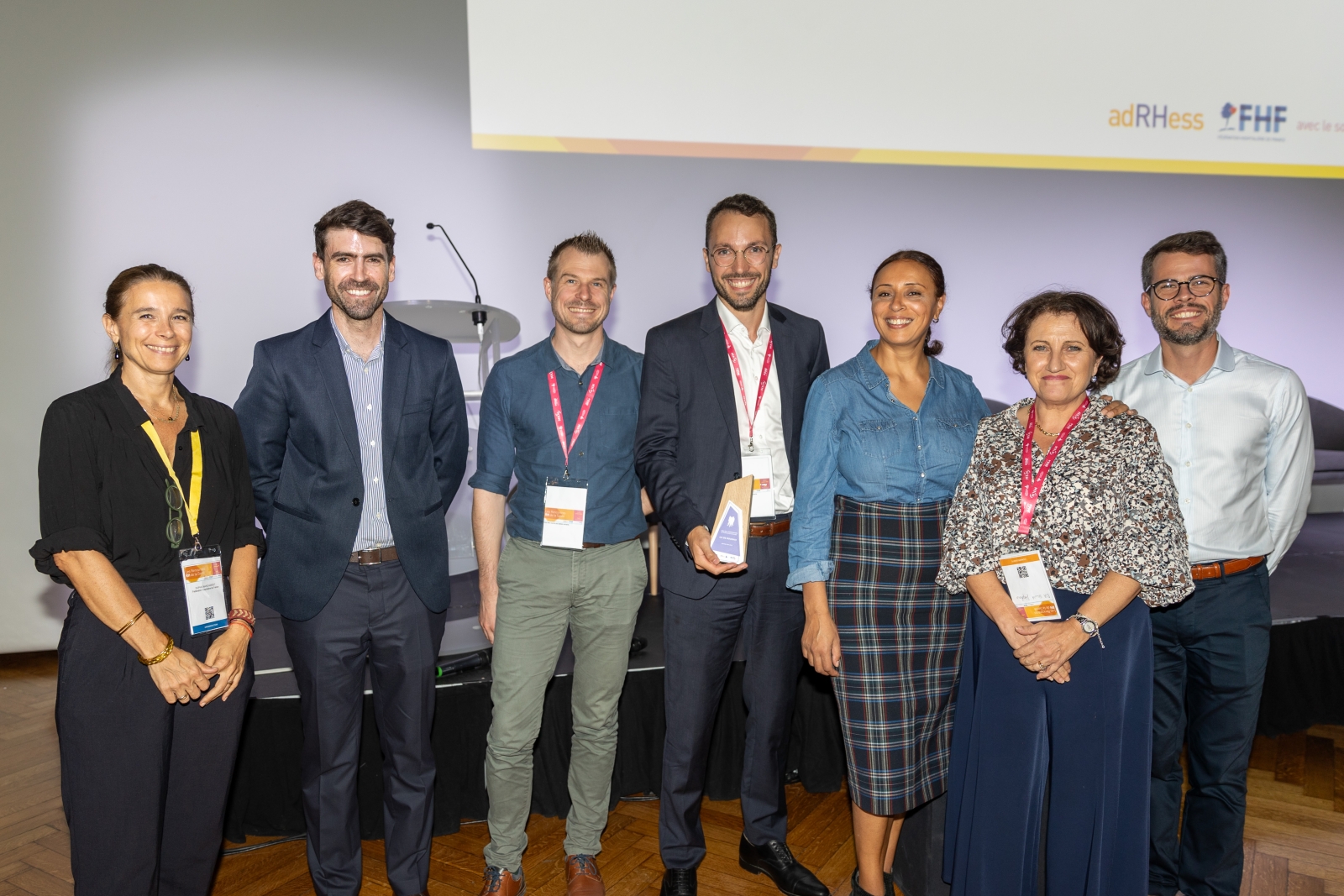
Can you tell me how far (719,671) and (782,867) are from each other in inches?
24.0

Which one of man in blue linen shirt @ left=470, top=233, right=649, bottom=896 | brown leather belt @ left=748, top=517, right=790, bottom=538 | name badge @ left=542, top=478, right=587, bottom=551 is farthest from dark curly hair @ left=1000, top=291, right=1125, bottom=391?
name badge @ left=542, top=478, right=587, bottom=551

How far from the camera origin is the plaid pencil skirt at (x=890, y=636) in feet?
6.18

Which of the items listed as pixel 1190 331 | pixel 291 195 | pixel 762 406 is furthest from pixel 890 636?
pixel 291 195

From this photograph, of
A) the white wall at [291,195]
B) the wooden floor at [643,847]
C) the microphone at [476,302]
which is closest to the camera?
the wooden floor at [643,847]

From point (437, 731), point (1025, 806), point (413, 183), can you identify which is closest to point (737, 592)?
point (1025, 806)

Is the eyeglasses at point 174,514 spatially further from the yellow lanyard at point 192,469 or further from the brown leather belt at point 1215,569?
the brown leather belt at point 1215,569

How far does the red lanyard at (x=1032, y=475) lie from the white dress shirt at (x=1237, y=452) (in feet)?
1.64

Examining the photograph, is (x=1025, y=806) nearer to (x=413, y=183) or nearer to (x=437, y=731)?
(x=437, y=731)

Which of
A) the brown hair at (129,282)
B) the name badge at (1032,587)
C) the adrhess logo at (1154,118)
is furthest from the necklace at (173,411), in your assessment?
the adrhess logo at (1154,118)

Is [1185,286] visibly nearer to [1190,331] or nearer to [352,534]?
[1190,331]

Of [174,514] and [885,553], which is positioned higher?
[174,514]

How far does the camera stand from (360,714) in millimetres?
2072

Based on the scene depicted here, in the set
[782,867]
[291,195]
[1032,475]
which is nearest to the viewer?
[1032,475]

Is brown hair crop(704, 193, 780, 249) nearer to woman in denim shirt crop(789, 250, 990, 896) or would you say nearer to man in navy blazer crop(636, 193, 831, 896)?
man in navy blazer crop(636, 193, 831, 896)
